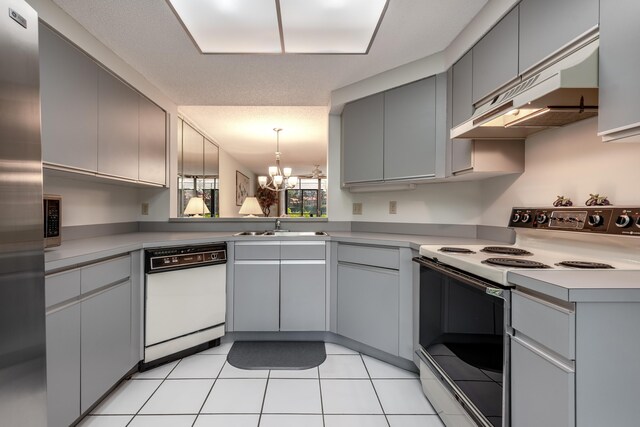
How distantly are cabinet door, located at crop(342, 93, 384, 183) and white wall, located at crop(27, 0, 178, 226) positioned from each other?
1.69 meters

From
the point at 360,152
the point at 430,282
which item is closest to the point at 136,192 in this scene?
the point at 360,152

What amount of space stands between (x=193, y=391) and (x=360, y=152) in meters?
2.10

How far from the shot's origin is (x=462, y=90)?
1.90 metres

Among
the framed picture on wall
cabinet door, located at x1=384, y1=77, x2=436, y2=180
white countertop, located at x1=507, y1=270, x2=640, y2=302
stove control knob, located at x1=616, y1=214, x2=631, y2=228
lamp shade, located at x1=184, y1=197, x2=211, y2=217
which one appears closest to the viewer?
white countertop, located at x1=507, y1=270, x2=640, y2=302

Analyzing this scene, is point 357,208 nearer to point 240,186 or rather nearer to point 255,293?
point 255,293

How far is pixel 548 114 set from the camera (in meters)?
1.39

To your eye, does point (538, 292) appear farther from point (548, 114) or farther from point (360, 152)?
point (360, 152)

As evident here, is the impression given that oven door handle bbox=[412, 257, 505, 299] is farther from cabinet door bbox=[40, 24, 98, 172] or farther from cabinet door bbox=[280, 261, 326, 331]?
cabinet door bbox=[40, 24, 98, 172]

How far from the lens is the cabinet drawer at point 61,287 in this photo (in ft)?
4.04

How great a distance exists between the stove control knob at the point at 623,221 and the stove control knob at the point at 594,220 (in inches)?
2.7

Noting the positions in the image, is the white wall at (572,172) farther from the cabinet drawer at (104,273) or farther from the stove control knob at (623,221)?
the cabinet drawer at (104,273)

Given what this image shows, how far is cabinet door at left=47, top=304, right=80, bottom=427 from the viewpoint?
125 centimetres

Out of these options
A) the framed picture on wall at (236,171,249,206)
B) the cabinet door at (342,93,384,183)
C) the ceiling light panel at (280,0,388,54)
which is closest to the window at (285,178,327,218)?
the framed picture on wall at (236,171,249,206)

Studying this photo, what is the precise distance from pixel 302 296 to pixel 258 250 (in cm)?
51
